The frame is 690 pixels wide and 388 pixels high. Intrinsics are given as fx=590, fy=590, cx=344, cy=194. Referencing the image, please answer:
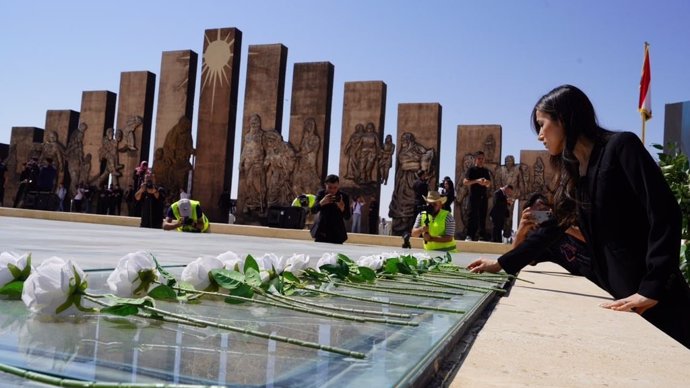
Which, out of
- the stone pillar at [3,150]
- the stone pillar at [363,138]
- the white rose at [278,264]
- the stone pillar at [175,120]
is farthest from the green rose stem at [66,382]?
the stone pillar at [3,150]

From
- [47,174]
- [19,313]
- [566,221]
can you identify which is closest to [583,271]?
[566,221]

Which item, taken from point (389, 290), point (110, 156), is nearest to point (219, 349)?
point (389, 290)

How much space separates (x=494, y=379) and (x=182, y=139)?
56.7 ft

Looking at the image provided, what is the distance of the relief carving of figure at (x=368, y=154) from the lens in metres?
15.5

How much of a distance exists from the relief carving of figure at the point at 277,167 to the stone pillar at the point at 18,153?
8.64 metres

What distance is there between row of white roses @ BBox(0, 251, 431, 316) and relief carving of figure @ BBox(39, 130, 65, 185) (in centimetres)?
1983

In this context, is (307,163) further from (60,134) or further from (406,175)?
(60,134)

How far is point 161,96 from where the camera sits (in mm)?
17703

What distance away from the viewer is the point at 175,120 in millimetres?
17516

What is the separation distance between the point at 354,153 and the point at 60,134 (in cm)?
1044

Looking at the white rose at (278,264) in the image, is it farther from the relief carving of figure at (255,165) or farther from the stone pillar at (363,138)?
the relief carving of figure at (255,165)

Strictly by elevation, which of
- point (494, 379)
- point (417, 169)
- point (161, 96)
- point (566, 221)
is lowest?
point (494, 379)

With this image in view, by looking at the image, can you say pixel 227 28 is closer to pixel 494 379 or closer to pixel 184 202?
pixel 184 202

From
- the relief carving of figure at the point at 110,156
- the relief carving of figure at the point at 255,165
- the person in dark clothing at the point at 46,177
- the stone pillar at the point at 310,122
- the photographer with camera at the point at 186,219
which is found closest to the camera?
the photographer with camera at the point at 186,219
